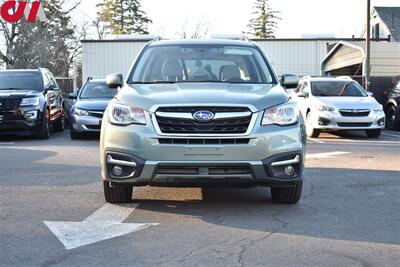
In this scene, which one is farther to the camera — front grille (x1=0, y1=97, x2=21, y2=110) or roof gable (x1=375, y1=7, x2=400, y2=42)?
roof gable (x1=375, y1=7, x2=400, y2=42)

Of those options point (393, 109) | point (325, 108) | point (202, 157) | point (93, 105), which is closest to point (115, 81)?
point (202, 157)

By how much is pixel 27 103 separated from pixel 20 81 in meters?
1.63

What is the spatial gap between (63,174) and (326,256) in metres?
4.96

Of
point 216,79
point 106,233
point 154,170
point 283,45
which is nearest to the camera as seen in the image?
point 106,233

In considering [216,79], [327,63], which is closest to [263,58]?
[216,79]

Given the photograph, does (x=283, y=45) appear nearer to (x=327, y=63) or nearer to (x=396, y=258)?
(x=327, y=63)

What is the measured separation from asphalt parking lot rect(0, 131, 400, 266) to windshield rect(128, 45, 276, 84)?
135 cm

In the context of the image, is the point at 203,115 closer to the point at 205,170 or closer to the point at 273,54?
the point at 205,170

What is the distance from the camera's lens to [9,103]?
13852 mm

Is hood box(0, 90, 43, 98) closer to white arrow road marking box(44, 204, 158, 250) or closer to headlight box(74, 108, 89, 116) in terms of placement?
headlight box(74, 108, 89, 116)

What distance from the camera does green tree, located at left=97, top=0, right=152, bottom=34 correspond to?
64.8 metres

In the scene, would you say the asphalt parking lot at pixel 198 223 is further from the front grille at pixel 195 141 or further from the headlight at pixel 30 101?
the headlight at pixel 30 101

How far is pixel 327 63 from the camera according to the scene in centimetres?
2956

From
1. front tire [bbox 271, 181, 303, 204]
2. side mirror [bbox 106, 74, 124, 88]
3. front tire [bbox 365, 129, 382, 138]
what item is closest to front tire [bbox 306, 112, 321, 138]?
front tire [bbox 365, 129, 382, 138]
